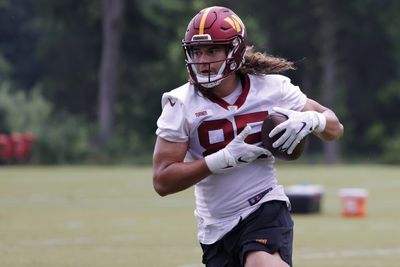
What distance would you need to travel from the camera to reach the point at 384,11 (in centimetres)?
5069

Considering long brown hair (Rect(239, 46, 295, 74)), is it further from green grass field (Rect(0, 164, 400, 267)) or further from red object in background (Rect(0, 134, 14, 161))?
red object in background (Rect(0, 134, 14, 161))

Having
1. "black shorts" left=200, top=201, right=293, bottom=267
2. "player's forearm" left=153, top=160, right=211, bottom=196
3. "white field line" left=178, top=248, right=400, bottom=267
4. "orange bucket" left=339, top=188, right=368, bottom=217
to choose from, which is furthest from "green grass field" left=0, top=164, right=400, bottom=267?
"player's forearm" left=153, top=160, right=211, bottom=196

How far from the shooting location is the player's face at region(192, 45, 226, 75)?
572 centimetres

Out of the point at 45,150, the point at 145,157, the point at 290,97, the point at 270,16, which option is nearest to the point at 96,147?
the point at 145,157

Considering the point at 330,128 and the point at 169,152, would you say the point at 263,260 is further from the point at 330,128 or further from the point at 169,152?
the point at 330,128

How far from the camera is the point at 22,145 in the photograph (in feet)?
95.5

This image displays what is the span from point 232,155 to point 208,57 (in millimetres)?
551

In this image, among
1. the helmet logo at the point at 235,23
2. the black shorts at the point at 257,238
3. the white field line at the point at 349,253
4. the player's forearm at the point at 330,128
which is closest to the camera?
the black shorts at the point at 257,238

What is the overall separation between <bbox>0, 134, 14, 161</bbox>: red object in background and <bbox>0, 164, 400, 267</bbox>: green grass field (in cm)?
576

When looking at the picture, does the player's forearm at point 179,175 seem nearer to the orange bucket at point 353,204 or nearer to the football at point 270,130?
the football at point 270,130

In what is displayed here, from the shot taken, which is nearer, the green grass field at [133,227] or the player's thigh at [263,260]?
the player's thigh at [263,260]

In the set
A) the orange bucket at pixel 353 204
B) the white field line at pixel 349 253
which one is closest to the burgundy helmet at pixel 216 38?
the white field line at pixel 349 253

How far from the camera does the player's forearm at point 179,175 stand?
5.63 meters

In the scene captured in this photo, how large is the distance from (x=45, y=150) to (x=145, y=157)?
971cm
